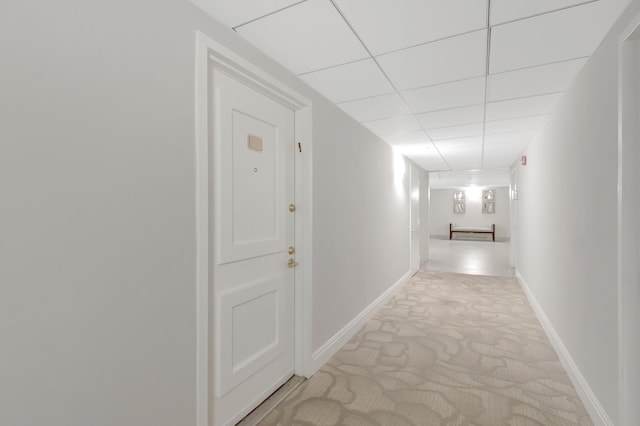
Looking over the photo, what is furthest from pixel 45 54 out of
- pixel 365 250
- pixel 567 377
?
pixel 567 377

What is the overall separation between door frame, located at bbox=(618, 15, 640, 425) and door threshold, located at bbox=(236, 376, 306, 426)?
2.02 m

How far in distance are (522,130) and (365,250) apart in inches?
103

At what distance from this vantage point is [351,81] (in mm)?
2594

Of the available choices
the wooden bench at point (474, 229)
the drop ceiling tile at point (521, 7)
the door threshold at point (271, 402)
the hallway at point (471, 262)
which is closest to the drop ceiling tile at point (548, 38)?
the drop ceiling tile at point (521, 7)

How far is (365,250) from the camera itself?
3.92m

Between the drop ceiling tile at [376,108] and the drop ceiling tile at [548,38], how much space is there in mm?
929

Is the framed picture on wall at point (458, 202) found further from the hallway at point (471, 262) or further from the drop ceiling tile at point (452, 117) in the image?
the drop ceiling tile at point (452, 117)

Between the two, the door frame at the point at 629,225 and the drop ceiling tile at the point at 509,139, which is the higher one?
the drop ceiling tile at the point at 509,139

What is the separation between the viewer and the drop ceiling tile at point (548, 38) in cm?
173

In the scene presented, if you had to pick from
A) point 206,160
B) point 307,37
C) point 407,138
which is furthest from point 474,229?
point 206,160

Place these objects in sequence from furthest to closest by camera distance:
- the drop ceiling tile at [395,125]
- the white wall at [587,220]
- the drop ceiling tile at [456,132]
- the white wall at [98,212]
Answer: the drop ceiling tile at [456,132] < the drop ceiling tile at [395,125] < the white wall at [587,220] < the white wall at [98,212]

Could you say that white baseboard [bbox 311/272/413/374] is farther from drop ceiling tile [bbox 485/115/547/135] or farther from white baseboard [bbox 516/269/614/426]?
drop ceiling tile [bbox 485/115/547/135]

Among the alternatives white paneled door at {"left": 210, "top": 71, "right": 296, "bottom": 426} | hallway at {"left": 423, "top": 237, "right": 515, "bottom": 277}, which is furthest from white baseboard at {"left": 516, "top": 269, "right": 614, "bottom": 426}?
hallway at {"left": 423, "top": 237, "right": 515, "bottom": 277}

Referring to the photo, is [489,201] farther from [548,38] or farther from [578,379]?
[548,38]
